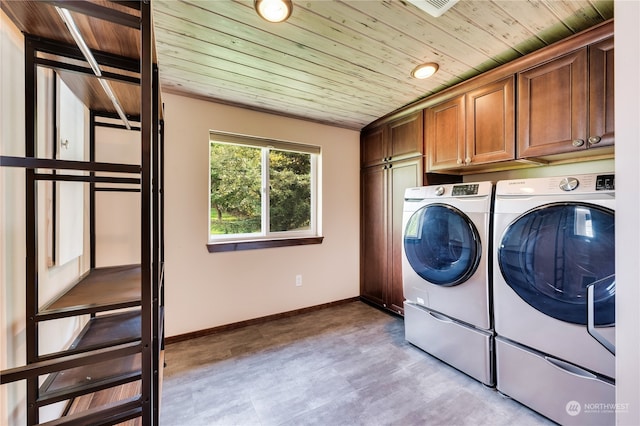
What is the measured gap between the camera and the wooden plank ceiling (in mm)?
1298

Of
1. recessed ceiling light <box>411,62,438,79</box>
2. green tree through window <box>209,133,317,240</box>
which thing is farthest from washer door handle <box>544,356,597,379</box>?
green tree through window <box>209,133,317,240</box>

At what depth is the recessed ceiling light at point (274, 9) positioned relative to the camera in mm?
1234

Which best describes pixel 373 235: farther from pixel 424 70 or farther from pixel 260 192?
pixel 424 70

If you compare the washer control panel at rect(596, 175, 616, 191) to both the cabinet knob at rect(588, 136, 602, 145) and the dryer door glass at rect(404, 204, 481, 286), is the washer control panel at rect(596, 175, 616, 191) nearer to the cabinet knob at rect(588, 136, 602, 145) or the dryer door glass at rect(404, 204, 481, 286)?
the cabinet knob at rect(588, 136, 602, 145)

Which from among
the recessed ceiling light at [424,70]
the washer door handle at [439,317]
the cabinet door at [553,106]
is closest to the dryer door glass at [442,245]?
the washer door handle at [439,317]

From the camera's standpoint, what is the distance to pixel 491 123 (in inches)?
73.4

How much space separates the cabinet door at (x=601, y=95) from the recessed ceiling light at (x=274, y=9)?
1.66m

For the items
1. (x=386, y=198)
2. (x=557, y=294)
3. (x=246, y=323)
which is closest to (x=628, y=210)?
(x=557, y=294)

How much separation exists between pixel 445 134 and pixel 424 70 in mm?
579

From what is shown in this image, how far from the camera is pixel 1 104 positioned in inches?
32.2

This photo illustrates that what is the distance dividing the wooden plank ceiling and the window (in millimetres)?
549

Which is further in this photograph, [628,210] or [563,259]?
[563,259]

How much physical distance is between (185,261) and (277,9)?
2017 millimetres

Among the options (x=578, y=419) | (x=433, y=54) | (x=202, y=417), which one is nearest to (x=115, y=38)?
(x=433, y=54)
